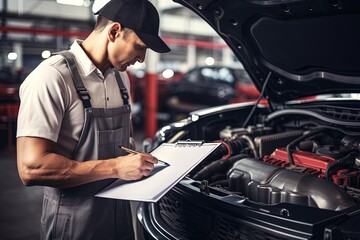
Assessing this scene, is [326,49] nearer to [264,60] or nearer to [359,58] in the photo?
[359,58]

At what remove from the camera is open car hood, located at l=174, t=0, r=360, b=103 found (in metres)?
1.75

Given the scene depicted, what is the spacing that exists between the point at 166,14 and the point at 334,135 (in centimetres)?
1409

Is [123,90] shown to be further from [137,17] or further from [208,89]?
[208,89]

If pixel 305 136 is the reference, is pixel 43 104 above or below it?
above

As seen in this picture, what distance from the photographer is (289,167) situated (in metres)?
1.79

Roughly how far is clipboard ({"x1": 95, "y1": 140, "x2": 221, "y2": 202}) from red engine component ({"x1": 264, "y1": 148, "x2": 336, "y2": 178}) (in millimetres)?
562

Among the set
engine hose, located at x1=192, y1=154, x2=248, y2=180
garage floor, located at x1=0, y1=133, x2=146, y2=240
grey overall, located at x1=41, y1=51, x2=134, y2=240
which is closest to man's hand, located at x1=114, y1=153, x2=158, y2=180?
grey overall, located at x1=41, y1=51, x2=134, y2=240

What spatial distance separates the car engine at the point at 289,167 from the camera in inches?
56.6

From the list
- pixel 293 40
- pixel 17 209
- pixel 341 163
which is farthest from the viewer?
pixel 17 209

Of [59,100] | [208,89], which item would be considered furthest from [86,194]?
[208,89]

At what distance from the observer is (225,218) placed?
136cm

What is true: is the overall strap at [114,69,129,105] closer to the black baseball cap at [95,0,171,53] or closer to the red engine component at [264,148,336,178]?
the black baseball cap at [95,0,171,53]

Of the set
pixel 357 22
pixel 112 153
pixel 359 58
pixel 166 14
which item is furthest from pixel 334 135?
pixel 166 14

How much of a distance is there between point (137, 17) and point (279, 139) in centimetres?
114
